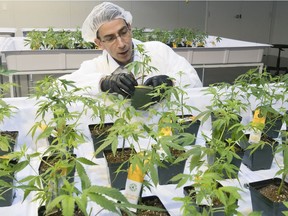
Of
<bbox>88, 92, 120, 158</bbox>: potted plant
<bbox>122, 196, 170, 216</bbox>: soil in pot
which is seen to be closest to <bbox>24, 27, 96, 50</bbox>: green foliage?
<bbox>88, 92, 120, 158</bbox>: potted plant

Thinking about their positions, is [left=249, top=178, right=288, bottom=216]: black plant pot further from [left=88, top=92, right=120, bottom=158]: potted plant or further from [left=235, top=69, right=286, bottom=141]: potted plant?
[left=88, top=92, right=120, bottom=158]: potted plant

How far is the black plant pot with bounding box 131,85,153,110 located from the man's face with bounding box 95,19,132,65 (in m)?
0.41

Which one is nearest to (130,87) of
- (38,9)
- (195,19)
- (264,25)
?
(38,9)

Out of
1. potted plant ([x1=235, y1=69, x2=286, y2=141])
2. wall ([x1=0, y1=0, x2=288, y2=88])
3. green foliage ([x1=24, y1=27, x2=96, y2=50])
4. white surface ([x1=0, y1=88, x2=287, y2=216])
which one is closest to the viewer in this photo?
white surface ([x1=0, y1=88, x2=287, y2=216])

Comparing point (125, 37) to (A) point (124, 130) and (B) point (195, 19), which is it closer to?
(A) point (124, 130)

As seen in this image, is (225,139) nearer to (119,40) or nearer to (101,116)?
(101,116)

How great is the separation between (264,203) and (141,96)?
2.07 feet

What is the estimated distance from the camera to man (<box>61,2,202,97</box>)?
1.41 meters

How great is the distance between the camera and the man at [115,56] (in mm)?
1414

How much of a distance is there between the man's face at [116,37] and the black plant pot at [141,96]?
1.35 feet

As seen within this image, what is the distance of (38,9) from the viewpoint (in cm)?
549

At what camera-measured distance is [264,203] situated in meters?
0.75

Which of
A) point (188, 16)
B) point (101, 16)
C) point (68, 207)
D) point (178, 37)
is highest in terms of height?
point (188, 16)

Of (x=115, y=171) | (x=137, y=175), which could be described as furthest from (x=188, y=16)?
(x=137, y=175)
